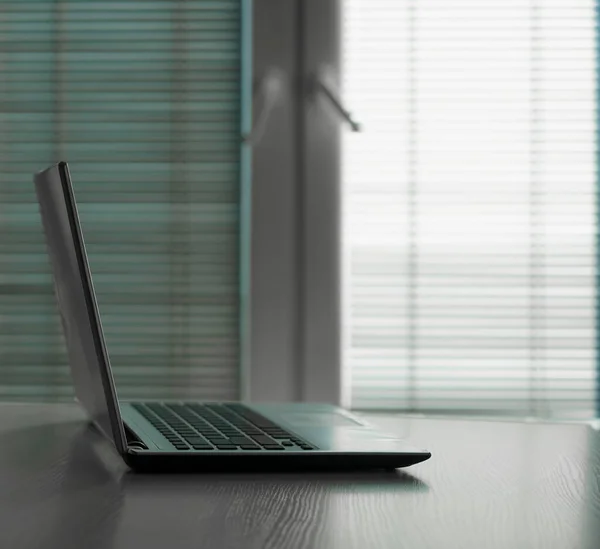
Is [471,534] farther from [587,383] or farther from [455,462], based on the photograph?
[587,383]

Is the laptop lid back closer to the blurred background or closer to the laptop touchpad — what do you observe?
the laptop touchpad

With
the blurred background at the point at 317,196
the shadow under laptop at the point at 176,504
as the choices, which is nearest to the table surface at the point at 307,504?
the shadow under laptop at the point at 176,504

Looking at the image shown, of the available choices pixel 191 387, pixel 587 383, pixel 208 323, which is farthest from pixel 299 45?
pixel 587 383

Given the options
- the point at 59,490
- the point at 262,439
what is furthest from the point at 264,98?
the point at 59,490

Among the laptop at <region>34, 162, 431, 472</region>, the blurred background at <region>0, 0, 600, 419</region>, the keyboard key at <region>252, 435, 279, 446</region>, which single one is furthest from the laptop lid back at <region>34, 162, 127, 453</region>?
the blurred background at <region>0, 0, 600, 419</region>

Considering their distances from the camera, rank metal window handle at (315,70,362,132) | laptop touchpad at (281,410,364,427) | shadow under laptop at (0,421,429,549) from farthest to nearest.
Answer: metal window handle at (315,70,362,132) < laptop touchpad at (281,410,364,427) < shadow under laptop at (0,421,429,549)

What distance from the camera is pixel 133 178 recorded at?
2.04 m

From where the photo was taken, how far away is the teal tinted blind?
203cm

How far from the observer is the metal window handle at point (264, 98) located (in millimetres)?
1976

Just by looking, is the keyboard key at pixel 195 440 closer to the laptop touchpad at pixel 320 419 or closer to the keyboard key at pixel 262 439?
the keyboard key at pixel 262 439

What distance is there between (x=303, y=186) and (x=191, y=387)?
44cm

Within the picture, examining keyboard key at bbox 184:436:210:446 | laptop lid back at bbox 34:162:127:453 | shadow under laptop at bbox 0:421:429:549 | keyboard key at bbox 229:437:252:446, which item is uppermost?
laptop lid back at bbox 34:162:127:453

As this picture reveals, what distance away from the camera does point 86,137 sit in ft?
6.70

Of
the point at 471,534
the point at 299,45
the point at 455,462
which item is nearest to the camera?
the point at 471,534
